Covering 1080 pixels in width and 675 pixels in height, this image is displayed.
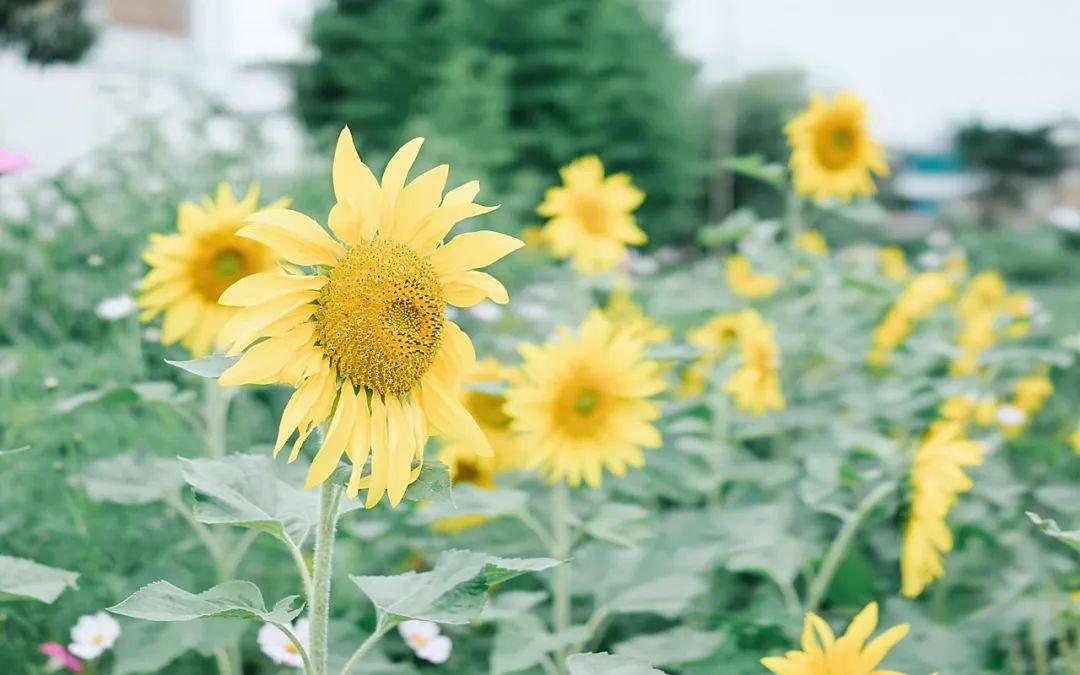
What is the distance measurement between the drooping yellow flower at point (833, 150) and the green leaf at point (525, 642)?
76.8 inches

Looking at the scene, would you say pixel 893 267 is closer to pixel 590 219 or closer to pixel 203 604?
pixel 590 219

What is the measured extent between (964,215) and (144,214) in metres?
25.5

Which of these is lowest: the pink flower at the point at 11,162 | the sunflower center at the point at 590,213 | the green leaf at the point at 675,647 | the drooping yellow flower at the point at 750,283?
the green leaf at the point at 675,647

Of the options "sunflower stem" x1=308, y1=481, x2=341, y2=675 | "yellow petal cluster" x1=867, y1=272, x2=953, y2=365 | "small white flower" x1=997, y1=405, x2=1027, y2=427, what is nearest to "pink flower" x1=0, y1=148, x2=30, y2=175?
"sunflower stem" x1=308, y1=481, x2=341, y2=675

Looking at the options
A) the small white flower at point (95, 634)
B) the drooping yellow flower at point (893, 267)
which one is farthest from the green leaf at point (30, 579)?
the drooping yellow flower at point (893, 267)

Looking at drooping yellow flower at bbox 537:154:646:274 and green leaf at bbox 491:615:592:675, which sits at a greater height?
drooping yellow flower at bbox 537:154:646:274

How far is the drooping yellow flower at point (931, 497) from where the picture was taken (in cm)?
177

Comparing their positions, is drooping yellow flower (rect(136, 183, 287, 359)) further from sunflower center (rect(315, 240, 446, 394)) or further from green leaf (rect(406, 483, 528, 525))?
sunflower center (rect(315, 240, 446, 394))

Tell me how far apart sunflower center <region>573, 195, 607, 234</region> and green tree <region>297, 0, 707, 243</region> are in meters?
10.0

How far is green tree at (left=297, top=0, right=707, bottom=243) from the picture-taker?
14.1m

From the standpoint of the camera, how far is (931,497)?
1767 mm

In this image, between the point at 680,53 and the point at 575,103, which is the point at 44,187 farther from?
the point at 680,53

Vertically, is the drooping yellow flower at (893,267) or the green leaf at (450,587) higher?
the green leaf at (450,587)

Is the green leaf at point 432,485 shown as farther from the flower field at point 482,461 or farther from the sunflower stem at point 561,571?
the sunflower stem at point 561,571
